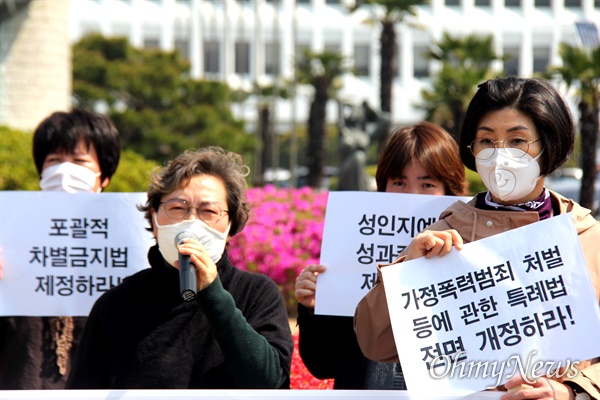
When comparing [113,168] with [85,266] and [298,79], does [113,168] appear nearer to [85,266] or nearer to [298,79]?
[85,266]

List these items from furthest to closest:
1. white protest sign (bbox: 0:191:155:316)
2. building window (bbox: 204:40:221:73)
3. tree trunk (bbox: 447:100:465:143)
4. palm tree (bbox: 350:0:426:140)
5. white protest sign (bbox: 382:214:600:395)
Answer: building window (bbox: 204:40:221:73) → palm tree (bbox: 350:0:426:140) → tree trunk (bbox: 447:100:465:143) → white protest sign (bbox: 0:191:155:316) → white protest sign (bbox: 382:214:600:395)

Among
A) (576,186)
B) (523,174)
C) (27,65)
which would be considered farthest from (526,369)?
(576,186)

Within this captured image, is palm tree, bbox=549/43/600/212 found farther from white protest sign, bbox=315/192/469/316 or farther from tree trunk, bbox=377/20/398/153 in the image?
white protest sign, bbox=315/192/469/316

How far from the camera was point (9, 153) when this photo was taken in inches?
394

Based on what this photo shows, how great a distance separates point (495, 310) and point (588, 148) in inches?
617

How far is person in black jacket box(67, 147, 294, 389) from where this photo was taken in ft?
9.52

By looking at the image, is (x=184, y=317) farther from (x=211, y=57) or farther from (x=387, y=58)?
(x=211, y=57)

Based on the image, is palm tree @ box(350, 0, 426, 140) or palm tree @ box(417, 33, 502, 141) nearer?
palm tree @ box(417, 33, 502, 141)

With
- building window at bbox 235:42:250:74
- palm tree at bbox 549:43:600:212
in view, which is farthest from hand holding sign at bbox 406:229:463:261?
building window at bbox 235:42:250:74

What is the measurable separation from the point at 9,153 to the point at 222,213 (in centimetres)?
745

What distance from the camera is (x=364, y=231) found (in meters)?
3.67

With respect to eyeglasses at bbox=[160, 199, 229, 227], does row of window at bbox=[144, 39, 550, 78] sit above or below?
above

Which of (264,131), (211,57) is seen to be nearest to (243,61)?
(211,57)

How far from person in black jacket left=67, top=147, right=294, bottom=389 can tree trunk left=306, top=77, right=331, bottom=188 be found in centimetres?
2715
